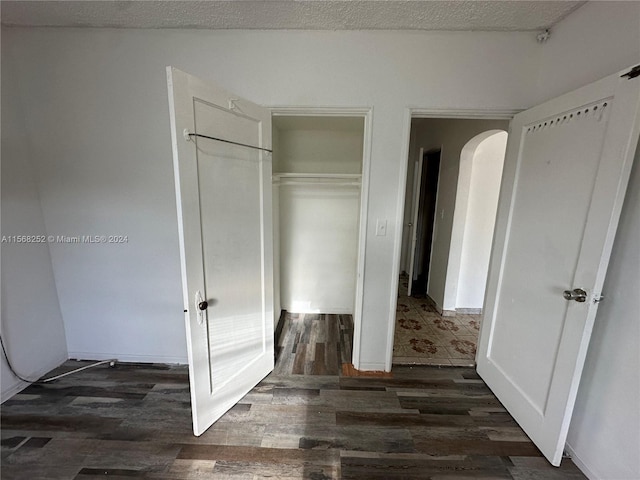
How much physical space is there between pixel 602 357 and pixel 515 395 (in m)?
0.58

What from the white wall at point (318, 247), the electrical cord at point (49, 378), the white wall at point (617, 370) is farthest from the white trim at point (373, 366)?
the electrical cord at point (49, 378)

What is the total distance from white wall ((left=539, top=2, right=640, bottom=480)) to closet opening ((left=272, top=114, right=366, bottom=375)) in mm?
1644

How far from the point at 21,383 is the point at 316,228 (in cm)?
270

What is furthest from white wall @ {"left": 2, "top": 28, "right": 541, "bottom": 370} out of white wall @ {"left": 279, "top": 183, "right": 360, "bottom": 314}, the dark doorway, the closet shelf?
the dark doorway

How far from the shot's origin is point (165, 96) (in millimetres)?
1780

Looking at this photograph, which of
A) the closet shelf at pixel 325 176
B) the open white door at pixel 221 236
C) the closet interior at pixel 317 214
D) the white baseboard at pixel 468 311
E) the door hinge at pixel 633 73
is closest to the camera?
the door hinge at pixel 633 73

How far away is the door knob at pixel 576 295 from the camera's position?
121cm

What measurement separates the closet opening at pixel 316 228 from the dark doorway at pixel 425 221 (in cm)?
142

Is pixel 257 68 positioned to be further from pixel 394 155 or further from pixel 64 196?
pixel 64 196

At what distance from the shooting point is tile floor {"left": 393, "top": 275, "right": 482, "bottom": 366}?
2.25 metres

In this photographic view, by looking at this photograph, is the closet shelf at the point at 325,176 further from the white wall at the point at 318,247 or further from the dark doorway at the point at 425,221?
the dark doorway at the point at 425,221

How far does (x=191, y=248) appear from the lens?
4.40ft

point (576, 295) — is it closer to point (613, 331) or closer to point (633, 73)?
point (613, 331)

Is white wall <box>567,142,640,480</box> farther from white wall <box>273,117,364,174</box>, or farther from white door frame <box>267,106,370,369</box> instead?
Result: white wall <box>273,117,364,174</box>
